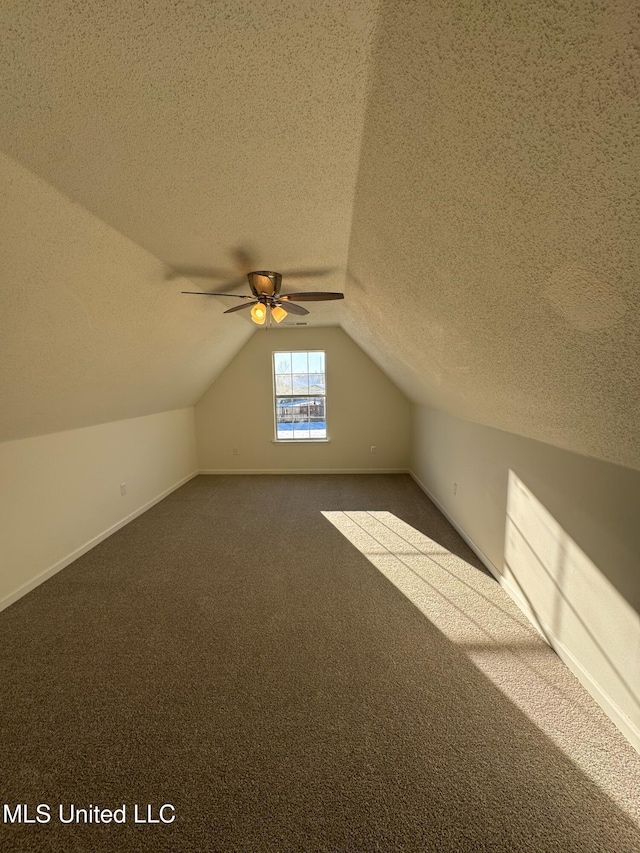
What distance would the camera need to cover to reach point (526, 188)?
34.7 inches

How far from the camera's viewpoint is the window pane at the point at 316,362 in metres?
5.60

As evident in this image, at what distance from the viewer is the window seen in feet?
18.5

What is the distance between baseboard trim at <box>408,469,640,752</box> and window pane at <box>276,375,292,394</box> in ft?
12.3

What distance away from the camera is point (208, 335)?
3.79m

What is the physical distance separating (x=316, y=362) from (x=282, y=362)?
56 centimetres

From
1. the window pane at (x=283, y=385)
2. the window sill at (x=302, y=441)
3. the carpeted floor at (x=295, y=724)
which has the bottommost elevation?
the carpeted floor at (x=295, y=724)

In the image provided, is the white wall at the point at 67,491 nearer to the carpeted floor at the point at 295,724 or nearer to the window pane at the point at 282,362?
the carpeted floor at the point at 295,724

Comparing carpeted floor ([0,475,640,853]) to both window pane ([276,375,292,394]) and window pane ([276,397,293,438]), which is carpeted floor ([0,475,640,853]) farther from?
window pane ([276,375,292,394])

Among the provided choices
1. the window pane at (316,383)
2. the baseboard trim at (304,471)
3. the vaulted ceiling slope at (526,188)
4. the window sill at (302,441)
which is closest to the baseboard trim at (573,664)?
the vaulted ceiling slope at (526,188)

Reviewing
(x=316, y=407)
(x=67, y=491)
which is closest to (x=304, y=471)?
(x=316, y=407)

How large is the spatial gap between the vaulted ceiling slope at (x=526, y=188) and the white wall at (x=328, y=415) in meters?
3.76

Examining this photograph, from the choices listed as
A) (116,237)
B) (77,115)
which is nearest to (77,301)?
(116,237)

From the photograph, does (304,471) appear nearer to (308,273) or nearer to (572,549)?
(308,273)

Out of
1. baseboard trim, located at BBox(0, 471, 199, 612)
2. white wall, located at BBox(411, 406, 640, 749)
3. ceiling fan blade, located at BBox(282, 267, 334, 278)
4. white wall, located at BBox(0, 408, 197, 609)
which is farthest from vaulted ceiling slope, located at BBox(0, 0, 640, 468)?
baseboard trim, located at BBox(0, 471, 199, 612)
